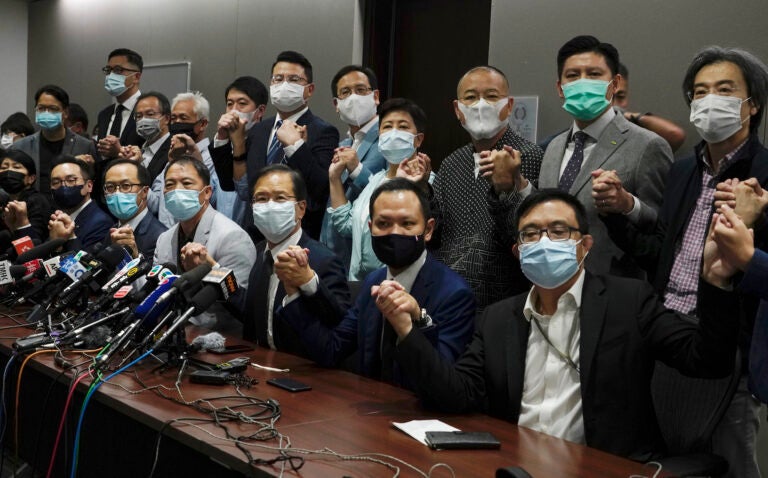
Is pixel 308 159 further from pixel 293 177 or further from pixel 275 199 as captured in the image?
pixel 275 199

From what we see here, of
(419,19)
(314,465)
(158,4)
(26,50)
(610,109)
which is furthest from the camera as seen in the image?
(26,50)

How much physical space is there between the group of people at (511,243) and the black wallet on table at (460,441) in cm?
24

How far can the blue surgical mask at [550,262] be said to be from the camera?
2.17 m

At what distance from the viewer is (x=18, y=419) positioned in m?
2.90

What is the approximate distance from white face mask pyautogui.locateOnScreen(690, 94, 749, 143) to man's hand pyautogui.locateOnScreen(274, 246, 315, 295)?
1.35 m

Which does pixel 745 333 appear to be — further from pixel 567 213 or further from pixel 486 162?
pixel 486 162

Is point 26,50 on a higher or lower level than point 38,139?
higher

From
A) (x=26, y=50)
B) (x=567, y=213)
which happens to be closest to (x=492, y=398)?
(x=567, y=213)

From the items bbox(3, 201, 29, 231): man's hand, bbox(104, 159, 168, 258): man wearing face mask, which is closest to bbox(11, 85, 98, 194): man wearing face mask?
bbox(3, 201, 29, 231): man's hand

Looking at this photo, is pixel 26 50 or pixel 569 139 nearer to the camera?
pixel 569 139

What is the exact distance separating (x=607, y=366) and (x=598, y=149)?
99cm

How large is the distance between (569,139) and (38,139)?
4.18 meters

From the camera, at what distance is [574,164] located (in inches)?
112

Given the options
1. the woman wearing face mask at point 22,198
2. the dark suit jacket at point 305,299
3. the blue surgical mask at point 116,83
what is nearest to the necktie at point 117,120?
the blue surgical mask at point 116,83
